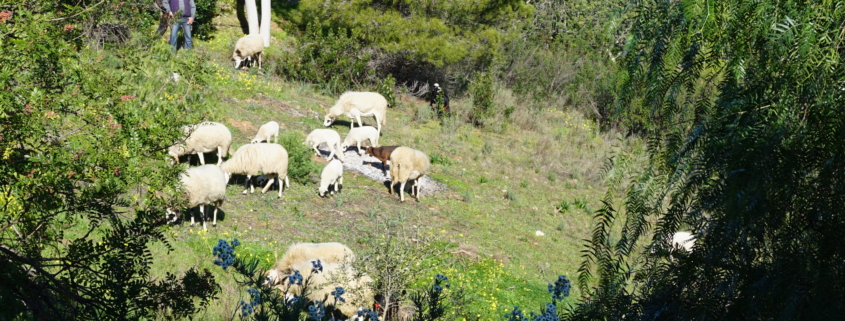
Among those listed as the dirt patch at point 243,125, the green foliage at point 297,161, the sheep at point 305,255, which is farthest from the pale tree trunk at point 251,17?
the sheep at point 305,255

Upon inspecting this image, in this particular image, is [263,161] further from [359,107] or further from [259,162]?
[359,107]

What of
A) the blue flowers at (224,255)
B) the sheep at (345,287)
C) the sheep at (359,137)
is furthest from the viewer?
the sheep at (359,137)

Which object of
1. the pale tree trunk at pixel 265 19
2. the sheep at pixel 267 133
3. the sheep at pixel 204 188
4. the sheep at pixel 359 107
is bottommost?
the sheep at pixel 204 188

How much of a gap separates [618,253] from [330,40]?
2141 centimetres

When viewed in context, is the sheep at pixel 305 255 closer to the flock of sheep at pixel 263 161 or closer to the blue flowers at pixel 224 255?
the flock of sheep at pixel 263 161

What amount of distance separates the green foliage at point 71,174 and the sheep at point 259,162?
841cm

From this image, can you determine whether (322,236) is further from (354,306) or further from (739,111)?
(739,111)

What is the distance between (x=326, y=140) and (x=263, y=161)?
3566mm

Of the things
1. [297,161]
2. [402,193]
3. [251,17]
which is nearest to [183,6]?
[251,17]

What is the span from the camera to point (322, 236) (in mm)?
12797

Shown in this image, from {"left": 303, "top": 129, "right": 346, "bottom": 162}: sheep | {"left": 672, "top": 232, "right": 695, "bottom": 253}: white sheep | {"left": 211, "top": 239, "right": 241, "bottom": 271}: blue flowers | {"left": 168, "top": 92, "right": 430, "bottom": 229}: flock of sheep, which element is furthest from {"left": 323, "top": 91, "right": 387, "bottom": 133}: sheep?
{"left": 211, "top": 239, "right": 241, "bottom": 271}: blue flowers

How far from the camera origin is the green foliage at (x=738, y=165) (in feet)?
→ 14.0

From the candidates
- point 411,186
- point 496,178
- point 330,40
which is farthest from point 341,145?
point 330,40

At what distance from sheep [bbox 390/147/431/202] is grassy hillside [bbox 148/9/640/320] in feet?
1.66
